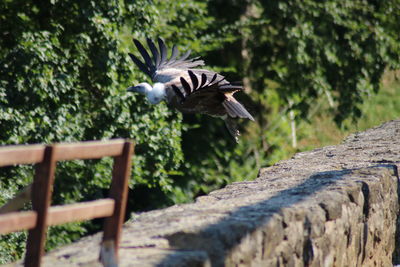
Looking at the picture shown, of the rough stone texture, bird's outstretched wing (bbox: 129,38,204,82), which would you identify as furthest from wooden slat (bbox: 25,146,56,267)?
bird's outstretched wing (bbox: 129,38,204,82)

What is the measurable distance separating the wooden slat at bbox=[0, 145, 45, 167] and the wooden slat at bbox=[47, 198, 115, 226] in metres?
0.21

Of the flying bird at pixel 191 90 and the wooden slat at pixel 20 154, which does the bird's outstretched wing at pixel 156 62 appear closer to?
the flying bird at pixel 191 90

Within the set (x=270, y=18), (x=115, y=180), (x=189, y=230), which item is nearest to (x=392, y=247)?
(x=189, y=230)

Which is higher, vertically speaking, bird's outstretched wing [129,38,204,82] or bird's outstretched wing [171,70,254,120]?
bird's outstretched wing [129,38,204,82]

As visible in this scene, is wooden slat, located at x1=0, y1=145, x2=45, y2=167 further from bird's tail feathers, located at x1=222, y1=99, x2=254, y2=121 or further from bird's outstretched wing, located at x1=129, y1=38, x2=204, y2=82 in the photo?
bird's outstretched wing, located at x1=129, y1=38, x2=204, y2=82

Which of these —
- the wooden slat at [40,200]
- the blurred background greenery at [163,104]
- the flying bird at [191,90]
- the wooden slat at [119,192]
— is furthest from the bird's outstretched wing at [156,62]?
the wooden slat at [40,200]

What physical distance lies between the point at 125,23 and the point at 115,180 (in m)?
6.65

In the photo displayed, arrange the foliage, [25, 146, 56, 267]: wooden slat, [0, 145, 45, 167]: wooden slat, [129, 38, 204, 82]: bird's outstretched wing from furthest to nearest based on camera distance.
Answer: the foliage → [129, 38, 204, 82]: bird's outstretched wing → [25, 146, 56, 267]: wooden slat → [0, 145, 45, 167]: wooden slat

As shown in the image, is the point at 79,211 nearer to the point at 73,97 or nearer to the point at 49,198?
the point at 49,198

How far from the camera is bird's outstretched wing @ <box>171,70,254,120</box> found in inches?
213

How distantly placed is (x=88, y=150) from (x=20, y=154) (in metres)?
0.30

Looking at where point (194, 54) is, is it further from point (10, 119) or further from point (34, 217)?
point (34, 217)

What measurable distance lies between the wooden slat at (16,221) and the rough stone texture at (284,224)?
1.06 ft

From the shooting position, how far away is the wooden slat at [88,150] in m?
2.50
